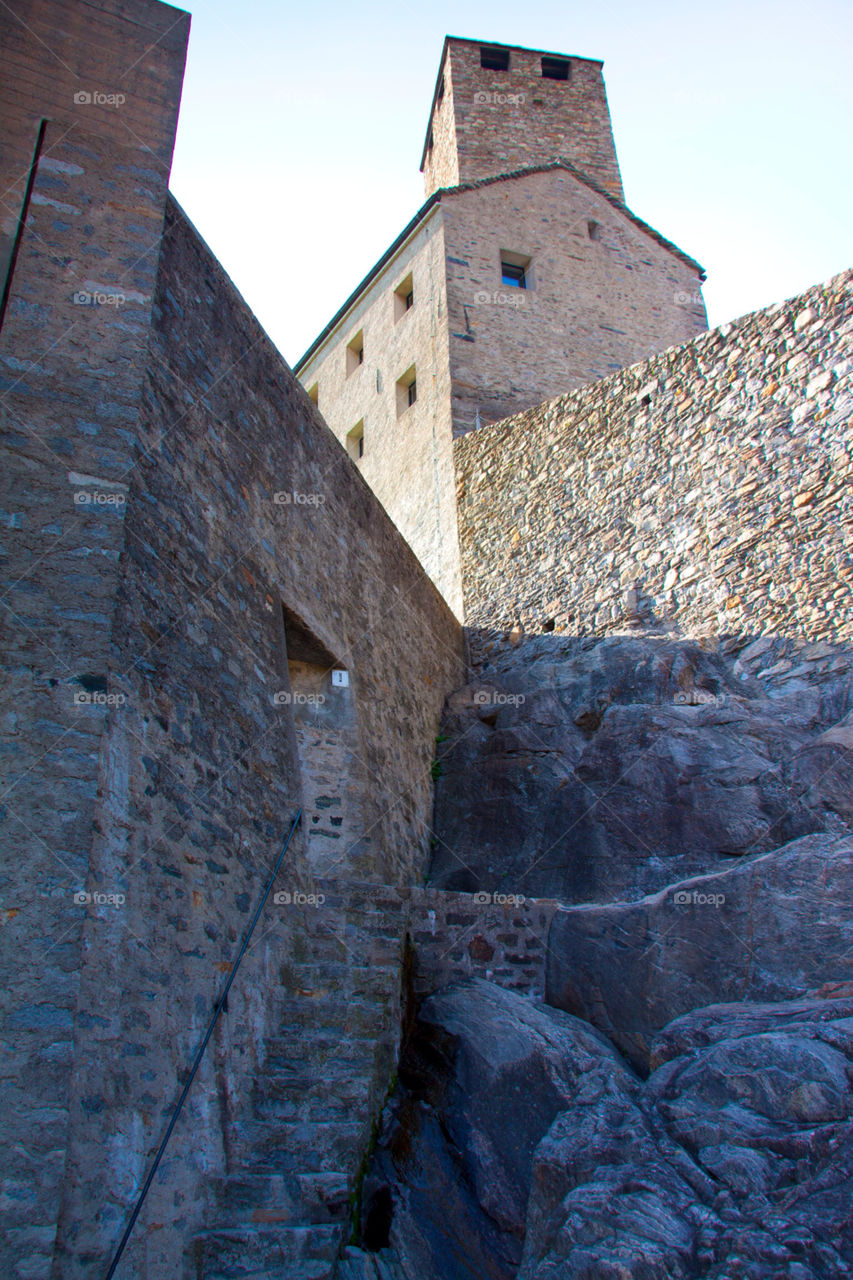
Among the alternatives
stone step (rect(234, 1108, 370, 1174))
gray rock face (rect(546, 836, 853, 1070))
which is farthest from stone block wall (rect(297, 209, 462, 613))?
stone step (rect(234, 1108, 370, 1174))

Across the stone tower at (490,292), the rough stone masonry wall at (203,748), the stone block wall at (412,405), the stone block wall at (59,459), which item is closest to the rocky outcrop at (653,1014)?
the rough stone masonry wall at (203,748)

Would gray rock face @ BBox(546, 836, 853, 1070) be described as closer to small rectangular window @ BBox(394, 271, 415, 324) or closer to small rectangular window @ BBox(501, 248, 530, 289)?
small rectangular window @ BBox(501, 248, 530, 289)

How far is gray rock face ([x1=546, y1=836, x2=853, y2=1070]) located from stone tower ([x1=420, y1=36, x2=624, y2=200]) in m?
14.7

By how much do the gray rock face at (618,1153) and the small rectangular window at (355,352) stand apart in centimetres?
1437

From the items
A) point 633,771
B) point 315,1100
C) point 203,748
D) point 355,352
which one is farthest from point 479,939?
point 355,352

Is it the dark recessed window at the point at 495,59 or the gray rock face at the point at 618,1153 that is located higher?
the dark recessed window at the point at 495,59

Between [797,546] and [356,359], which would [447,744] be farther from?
[356,359]

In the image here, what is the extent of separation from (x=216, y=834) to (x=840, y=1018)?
307 cm

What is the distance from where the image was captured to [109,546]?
15.0 feet

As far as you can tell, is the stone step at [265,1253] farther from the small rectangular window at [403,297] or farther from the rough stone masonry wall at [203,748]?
the small rectangular window at [403,297]

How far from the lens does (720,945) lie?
5.28m

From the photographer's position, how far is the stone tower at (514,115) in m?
17.3

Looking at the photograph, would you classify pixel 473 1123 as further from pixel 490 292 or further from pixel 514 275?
pixel 514 275

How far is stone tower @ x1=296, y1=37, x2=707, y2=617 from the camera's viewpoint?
14375 millimetres
